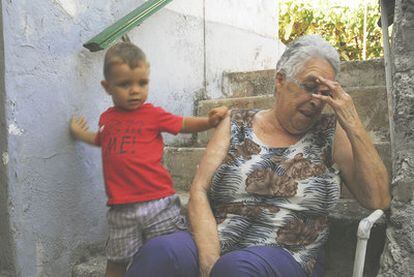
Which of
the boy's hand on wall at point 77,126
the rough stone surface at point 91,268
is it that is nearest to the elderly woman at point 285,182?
the rough stone surface at point 91,268

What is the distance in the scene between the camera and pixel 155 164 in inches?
84.9

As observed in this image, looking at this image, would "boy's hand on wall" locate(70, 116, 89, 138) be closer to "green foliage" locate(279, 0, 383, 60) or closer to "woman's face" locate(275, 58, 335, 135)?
"woman's face" locate(275, 58, 335, 135)

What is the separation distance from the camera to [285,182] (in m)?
1.83

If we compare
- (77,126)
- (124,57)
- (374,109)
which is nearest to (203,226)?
(124,57)

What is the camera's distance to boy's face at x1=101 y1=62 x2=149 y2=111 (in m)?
2.05

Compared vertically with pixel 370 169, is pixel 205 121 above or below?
above

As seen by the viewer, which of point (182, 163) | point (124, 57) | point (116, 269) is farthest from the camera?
point (182, 163)

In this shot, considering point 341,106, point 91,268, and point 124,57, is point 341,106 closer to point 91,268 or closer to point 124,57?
point 124,57

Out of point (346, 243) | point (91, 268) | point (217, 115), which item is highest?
point (217, 115)

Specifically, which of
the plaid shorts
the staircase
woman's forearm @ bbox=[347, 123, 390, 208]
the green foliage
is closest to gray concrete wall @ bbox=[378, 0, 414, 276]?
woman's forearm @ bbox=[347, 123, 390, 208]

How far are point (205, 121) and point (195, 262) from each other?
0.67 meters

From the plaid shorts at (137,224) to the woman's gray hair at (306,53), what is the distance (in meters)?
0.83

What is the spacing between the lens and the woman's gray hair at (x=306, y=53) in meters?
1.83

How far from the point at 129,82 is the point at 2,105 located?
1.95 ft
